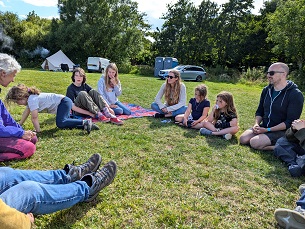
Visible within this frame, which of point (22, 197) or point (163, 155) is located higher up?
point (22, 197)

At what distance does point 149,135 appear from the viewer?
4637mm

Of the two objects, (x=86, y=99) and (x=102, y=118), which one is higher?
(x=86, y=99)

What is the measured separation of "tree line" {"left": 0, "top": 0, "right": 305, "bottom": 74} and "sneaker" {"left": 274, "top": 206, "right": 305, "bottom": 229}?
3272cm

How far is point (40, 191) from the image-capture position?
1.81m

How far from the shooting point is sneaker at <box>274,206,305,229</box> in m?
2.03

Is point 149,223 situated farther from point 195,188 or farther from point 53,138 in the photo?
point 53,138

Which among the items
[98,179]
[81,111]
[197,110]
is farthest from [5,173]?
[197,110]

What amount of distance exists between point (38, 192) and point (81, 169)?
2.48ft

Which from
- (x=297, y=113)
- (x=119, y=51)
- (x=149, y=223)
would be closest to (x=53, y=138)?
(x=149, y=223)

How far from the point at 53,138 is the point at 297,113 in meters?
4.10

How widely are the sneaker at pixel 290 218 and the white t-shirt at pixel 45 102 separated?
3.80 m

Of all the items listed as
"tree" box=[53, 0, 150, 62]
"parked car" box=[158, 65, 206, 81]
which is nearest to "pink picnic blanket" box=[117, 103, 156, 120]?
"parked car" box=[158, 65, 206, 81]

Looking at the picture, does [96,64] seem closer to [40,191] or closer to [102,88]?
[102,88]

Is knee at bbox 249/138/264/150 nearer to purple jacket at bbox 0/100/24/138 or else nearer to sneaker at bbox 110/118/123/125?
sneaker at bbox 110/118/123/125
